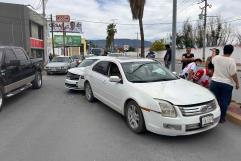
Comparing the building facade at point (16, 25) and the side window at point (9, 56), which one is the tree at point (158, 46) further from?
the side window at point (9, 56)

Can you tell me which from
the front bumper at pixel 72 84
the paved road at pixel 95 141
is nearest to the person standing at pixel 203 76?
the paved road at pixel 95 141

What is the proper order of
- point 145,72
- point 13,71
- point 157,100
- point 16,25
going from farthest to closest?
point 16,25, point 13,71, point 145,72, point 157,100

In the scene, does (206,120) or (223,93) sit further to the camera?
(223,93)

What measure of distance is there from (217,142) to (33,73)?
791 cm

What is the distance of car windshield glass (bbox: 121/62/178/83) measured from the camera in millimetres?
5850

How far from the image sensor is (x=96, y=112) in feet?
23.0

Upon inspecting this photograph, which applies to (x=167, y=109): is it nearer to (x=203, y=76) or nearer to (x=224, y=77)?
(x=224, y=77)

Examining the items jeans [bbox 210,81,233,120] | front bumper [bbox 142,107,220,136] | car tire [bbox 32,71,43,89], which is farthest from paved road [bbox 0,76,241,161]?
car tire [bbox 32,71,43,89]

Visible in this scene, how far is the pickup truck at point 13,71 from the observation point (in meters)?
7.43

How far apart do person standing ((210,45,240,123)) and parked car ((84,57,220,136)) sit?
0.54m

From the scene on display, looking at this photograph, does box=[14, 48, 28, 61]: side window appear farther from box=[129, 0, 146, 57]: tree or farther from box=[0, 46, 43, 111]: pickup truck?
box=[129, 0, 146, 57]: tree

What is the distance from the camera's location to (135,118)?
525 centimetres

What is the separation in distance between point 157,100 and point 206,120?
99cm

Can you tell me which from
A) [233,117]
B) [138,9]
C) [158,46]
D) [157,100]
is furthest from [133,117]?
[158,46]
